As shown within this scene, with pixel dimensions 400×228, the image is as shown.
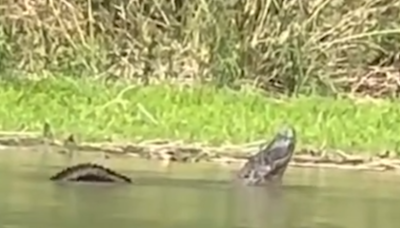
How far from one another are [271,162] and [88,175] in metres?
0.74

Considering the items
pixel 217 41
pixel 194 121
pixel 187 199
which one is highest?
pixel 217 41

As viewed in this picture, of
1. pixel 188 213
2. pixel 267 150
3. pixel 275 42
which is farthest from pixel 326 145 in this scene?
pixel 275 42

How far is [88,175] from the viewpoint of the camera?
21.3 feet

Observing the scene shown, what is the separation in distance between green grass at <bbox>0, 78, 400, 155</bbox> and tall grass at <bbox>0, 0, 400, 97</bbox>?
1.62ft

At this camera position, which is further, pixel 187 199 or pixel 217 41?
pixel 217 41

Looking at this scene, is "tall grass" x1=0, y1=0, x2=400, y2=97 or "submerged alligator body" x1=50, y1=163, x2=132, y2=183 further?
"tall grass" x1=0, y1=0, x2=400, y2=97

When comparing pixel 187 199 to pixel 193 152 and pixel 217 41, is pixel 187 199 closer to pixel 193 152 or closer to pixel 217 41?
pixel 193 152

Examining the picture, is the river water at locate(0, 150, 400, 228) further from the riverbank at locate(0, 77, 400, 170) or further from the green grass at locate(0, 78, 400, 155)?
the green grass at locate(0, 78, 400, 155)

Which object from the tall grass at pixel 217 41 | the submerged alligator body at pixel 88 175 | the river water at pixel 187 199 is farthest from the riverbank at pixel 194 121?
the submerged alligator body at pixel 88 175

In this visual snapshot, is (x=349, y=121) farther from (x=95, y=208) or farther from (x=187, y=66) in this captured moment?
(x=95, y=208)

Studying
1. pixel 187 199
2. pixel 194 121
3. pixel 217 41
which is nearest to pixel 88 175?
pixel 187 199

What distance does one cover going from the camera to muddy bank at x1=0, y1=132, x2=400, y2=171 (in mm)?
7453

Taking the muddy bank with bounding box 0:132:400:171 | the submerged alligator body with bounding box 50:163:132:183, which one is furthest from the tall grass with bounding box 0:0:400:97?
the submerged alligator body with bounding box 50:163:132:183

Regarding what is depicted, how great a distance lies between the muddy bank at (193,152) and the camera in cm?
745
